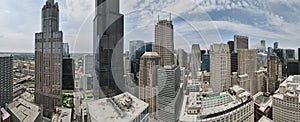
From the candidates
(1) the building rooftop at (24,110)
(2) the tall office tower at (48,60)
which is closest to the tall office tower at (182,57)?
(1) the building rooftop at (24,110)

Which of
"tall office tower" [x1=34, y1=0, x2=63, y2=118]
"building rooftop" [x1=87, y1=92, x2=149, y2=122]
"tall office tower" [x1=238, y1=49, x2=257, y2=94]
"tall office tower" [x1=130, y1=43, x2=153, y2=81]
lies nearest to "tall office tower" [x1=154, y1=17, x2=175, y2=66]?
"tall office tower" [x1=130, y1=43, x2=153, y2=81]

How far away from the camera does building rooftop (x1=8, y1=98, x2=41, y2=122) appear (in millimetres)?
3473

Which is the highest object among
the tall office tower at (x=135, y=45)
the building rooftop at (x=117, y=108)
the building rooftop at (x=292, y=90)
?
the tall office tower at (x=135, y=45)

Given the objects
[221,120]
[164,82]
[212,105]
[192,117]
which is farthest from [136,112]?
[221,120]

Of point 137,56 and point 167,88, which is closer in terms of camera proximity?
point 137,56

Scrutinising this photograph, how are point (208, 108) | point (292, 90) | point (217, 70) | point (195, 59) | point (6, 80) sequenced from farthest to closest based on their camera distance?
point (6, 80), point (292, 90), point (217, 70), point (208, 108), point (195, 59)

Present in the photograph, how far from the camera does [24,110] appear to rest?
360 cm

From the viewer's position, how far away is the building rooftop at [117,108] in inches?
54.5

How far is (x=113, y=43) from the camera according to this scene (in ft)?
5.49

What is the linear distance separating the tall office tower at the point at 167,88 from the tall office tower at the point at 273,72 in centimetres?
379

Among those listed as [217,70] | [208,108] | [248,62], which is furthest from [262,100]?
[208,108]

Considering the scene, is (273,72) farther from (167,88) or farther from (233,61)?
(167,88)

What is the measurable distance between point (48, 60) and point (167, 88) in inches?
152

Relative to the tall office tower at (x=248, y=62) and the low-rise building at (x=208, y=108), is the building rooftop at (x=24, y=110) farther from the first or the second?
the tall office tower at (x=248, y=62)
